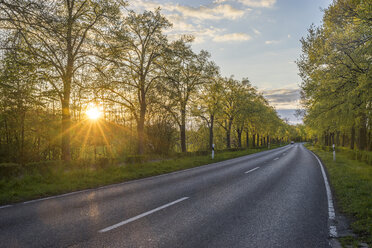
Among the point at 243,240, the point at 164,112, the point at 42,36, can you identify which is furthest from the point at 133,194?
the point at 164,112

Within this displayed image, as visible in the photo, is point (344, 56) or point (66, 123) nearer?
point (344, 56)

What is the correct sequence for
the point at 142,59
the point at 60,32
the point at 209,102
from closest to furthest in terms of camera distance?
the point at 60,32 → the point at 142,59 → the point at 209,102

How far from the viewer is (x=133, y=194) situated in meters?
6.97

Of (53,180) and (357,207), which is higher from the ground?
(53,180)

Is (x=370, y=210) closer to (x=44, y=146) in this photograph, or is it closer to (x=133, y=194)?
(x=133, y=194)

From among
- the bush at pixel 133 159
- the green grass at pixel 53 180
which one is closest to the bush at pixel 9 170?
the green grass at pixel 53 180

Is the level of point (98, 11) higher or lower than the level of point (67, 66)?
higher

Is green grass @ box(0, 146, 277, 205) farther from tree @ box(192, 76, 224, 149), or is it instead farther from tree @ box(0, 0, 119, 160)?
tree @ box(192, 76, 224, 149)

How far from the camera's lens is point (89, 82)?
535 inches

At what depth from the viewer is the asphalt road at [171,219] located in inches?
144

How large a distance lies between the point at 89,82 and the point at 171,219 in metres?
11.4

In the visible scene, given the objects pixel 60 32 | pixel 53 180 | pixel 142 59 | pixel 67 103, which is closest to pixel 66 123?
pixel 67 103

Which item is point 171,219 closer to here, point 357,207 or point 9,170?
point 357,207

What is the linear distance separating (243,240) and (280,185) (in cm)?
543
